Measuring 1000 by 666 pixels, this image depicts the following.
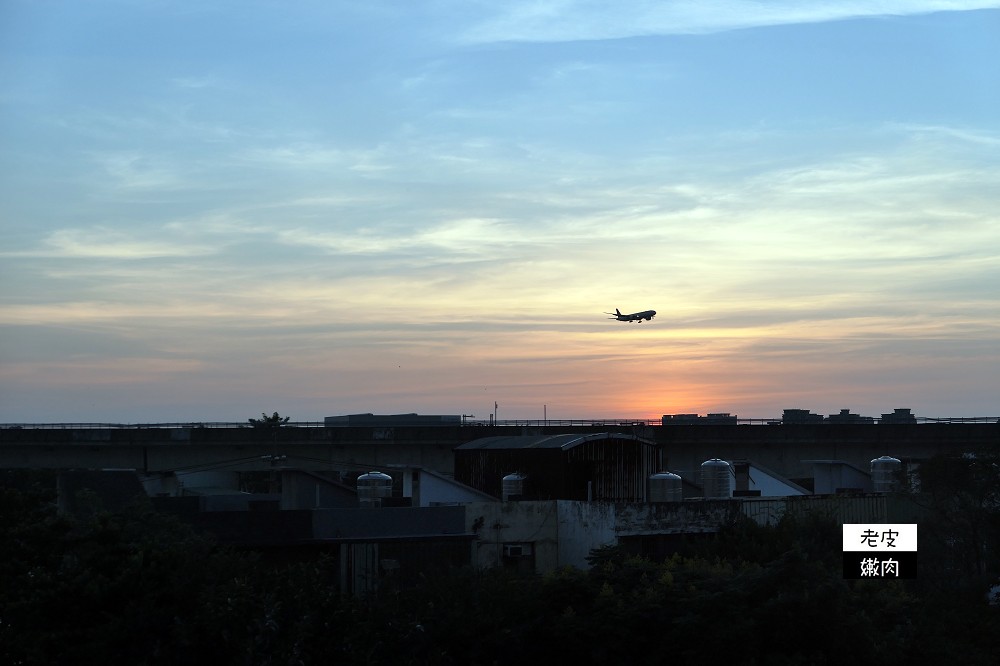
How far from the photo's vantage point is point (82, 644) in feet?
85.0

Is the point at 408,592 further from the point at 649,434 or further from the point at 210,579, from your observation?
the point at 649,434

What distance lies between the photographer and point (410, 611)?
28.1 metres

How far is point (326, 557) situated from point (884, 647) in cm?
1423

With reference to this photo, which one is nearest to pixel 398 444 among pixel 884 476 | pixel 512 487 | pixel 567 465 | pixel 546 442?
pixel 546 442

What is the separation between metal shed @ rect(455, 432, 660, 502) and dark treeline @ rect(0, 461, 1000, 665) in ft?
37.0

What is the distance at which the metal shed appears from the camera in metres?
44.8

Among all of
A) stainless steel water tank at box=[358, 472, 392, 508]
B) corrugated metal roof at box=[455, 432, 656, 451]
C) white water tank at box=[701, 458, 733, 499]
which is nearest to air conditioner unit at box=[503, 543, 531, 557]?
stainless steel water tank at box=[358, 472, 392, 508]

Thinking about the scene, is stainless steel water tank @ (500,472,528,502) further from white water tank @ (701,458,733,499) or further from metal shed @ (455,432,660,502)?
white water tank @ (701,458,733,499)

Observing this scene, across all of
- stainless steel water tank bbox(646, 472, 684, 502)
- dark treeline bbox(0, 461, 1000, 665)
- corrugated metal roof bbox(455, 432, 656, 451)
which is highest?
corrugated metal roof bbox(455, 432, 656, 451)

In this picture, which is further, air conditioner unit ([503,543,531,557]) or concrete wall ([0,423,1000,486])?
concrete wall ([0,423,1000,486])

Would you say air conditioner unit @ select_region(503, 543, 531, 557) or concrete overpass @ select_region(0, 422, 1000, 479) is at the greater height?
concrete overpass @ select_region(0, 422, 1000, 479)

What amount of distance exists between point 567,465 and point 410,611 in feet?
56.7

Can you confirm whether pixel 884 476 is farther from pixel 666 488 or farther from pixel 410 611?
pixel 410 611

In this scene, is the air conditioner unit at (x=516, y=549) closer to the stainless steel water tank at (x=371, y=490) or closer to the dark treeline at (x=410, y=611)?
the stainless steel water tank at (x=371, y=490)
